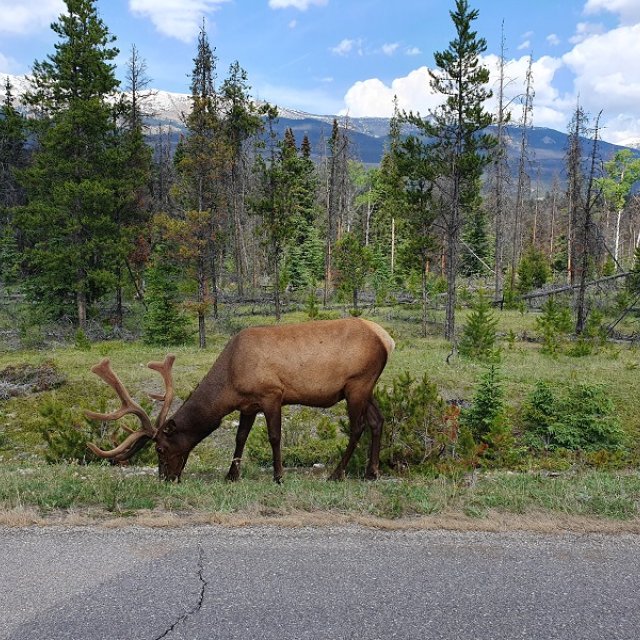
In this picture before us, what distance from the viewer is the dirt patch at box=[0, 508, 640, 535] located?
4391mm

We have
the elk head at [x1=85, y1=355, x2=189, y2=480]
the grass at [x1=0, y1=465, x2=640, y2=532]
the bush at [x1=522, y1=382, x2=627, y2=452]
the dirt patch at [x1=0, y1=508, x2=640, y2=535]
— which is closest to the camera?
the dirt patch at [x1=0, y1=508, x2=640, y2=535]

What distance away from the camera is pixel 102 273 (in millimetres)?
25734

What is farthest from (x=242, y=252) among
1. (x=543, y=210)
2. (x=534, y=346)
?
(x=543, y=210)

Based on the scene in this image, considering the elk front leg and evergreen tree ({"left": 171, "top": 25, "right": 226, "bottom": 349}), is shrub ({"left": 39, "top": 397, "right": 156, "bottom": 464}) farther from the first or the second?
evergreen tree ({"left": 171, "top": 25, "right": 226, "bottom": 349})

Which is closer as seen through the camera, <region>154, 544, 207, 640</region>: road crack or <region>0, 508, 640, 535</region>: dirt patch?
<region>154, 544, 207, 640</region>: road crack

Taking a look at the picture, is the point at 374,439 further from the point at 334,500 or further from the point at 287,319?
the point at 287,319

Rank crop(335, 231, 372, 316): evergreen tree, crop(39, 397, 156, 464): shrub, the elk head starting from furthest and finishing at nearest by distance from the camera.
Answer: crop(335, 231, 372, 316): evergreen tree < crop(39, 397, 156, 464): shrub < the elk head

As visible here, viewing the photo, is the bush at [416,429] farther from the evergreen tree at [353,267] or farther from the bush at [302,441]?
the evergreen tree at [353,267]

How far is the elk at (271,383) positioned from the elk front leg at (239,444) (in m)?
0.01

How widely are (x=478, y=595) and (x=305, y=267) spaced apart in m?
42.1

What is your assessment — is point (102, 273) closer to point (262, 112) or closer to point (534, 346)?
point (262, 112)

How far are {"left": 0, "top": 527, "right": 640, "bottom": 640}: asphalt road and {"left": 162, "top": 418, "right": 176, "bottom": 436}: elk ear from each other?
2.44m

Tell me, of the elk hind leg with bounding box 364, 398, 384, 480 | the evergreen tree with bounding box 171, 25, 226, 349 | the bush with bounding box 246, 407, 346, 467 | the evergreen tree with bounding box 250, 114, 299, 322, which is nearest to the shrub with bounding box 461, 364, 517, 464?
the bush with bounding box 246, 407, 346, 467

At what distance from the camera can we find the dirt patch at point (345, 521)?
4.39 meters
